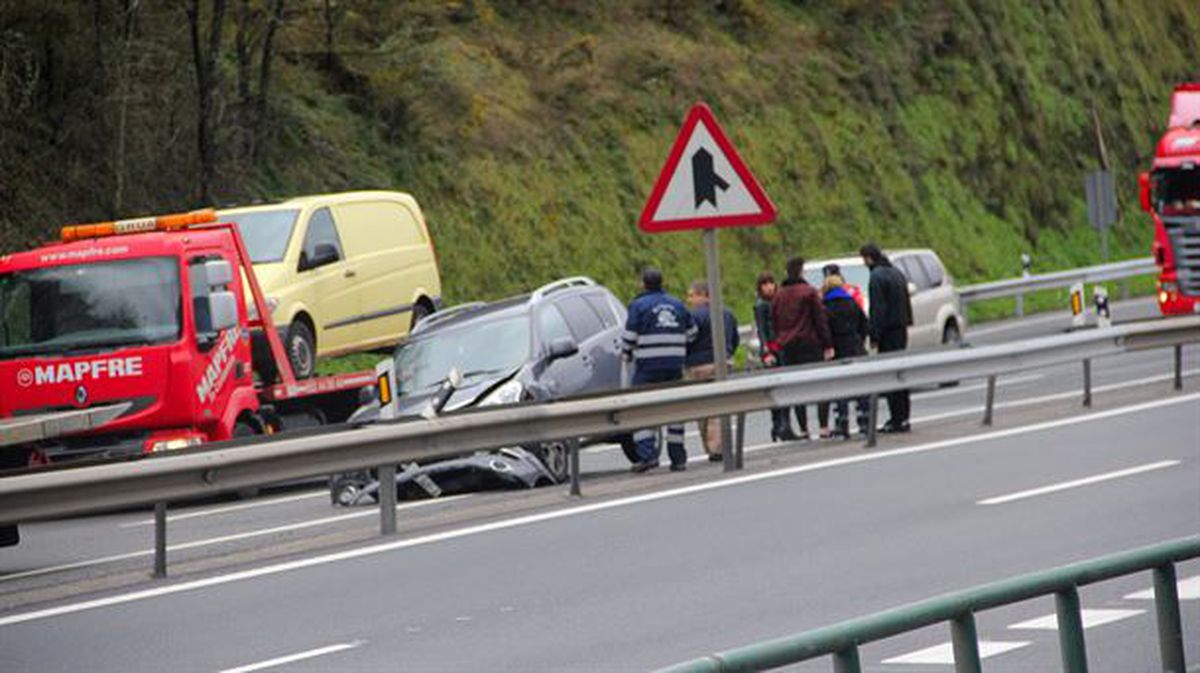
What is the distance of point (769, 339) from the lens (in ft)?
85.8

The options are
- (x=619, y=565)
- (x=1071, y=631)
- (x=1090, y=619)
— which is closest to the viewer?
(x=1071, y=631)

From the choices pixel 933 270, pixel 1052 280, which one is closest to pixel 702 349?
pixel 933 270

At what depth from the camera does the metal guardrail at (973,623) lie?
15.4 feet

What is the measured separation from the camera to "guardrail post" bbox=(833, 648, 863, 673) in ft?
16.1

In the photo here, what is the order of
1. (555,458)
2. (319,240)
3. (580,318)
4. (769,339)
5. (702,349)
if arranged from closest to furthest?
(555,458) < (702,349) < (580,318) < (319,240) < (769,339)

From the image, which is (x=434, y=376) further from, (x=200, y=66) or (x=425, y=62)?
(x=425, y=62)

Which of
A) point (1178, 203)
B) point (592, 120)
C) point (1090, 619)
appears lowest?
point (1090, 619)

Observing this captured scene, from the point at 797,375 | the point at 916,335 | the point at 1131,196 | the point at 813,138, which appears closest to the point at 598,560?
the point at 797,375

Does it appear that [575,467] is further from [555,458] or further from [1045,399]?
[1045,399]

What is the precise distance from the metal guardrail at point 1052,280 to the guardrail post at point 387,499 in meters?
27.2

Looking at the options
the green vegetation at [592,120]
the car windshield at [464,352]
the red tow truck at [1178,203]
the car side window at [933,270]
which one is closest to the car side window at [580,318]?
the car windshield at [464,352]

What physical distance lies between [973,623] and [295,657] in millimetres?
5756

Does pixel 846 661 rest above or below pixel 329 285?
below

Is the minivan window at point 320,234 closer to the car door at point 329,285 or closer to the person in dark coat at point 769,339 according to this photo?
the car door at point 329,285
